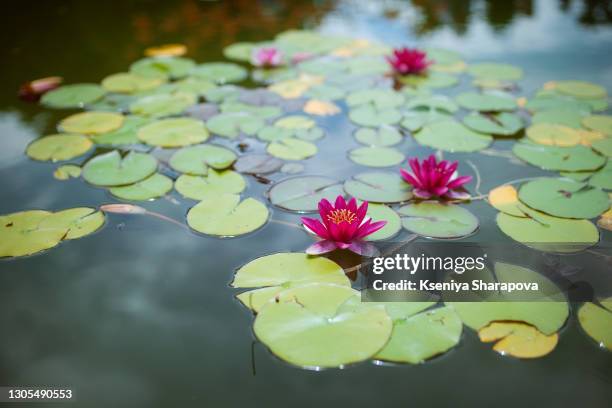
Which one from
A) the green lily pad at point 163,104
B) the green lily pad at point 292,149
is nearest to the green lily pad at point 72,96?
the green lily pad at point 163,104

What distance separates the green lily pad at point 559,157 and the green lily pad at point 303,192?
99cm

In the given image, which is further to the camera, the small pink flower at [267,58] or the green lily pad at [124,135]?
the small pink flower at [267,58]

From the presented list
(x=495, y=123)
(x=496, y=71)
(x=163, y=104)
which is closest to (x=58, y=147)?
(x=163, y=104)

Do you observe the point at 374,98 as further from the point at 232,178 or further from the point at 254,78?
the point at 232,178

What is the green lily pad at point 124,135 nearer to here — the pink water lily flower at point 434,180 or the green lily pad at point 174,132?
the green lily pad at point 174,132

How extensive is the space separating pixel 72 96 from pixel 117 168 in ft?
3.35

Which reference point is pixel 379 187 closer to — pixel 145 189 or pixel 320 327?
pixel 320 327

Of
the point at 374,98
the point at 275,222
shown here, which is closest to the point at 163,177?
the point at 275,222

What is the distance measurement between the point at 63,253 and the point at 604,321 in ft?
6.13

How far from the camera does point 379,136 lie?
97.3 inches

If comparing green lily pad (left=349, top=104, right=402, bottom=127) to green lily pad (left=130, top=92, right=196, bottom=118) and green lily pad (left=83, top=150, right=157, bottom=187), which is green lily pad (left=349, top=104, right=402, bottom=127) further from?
green lily pad (left=83, top=150, right=157, bottom=187)

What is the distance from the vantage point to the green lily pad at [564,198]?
1887mm

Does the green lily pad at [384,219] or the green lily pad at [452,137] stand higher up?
the green lily pad at [452,137]

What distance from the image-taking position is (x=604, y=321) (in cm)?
143
